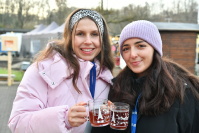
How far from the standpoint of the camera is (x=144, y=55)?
204 centimetres

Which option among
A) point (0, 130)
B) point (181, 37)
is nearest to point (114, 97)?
point (0, 130)

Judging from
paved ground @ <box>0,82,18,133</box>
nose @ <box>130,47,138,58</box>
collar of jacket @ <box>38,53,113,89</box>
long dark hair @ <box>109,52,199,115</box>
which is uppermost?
nose @ <box>130,47,138,58</box>

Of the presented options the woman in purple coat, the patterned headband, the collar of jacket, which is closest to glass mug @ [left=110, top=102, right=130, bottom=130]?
the woman in purple coat

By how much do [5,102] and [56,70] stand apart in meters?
6.24

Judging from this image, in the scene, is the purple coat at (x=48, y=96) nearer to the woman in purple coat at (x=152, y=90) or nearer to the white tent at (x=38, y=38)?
the woman in purple coat at (x=152, y=90)

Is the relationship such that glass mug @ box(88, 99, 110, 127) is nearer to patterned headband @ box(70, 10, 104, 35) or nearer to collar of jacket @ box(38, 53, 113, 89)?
collar of jacket @ box(38, 53, 113, 89)

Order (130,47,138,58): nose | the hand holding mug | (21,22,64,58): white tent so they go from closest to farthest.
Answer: the hand holding mug < (130,47,138,58): nose < (21,22,64,58): white tent

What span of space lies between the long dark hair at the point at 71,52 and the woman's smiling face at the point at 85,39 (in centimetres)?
7

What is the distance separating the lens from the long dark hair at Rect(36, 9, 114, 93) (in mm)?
2072

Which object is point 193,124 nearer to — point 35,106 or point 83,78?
point 83,78

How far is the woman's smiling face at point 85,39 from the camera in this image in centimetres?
212

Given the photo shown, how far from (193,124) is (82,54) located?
1.17 m

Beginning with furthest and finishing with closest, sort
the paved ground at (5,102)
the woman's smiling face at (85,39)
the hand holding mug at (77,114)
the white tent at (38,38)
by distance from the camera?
the white tent at (38,38)
the paved ground at (5,102)
the woman's smiling face at (85,39)
the hand holding mug at (77,114)

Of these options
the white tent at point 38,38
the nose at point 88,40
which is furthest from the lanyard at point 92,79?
the white tent at point 38,38
